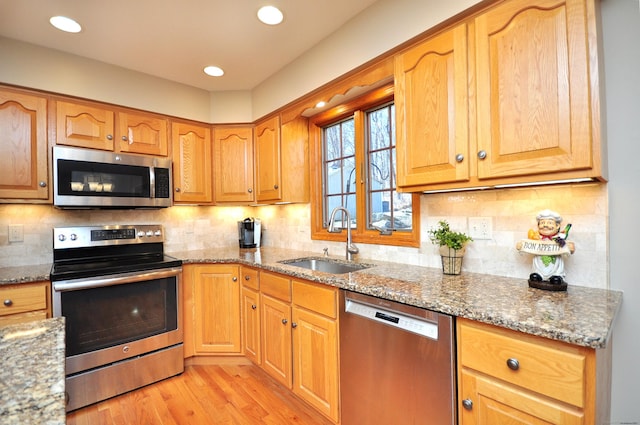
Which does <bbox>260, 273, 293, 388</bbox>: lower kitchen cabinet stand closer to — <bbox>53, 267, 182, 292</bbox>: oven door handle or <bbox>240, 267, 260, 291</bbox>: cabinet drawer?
<bbox>240, 267, 260, 291</bbox>: cabinet drawer

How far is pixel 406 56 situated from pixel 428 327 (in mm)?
1337

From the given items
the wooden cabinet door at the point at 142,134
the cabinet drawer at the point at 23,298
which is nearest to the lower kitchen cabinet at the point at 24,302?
the cabinet drawer at the point at 23,298

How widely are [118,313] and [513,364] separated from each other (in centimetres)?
234

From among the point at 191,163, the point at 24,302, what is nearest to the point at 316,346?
the point at 24,302

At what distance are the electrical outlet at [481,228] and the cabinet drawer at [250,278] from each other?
146 centimetres

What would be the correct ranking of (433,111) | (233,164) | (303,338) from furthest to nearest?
1. (233,164)
2. (303,338)
3. (433,111)

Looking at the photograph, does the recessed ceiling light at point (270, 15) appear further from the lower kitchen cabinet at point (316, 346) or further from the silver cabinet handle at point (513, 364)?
the silver cabinet handle at point (513, 364)

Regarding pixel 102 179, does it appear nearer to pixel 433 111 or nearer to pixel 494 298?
pixel 433 111

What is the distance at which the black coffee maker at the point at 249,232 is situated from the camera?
2.99m

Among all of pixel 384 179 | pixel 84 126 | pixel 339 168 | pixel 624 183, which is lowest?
pixel 624 183

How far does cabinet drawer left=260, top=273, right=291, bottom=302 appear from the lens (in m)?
1.89

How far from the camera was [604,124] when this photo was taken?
1.18 m

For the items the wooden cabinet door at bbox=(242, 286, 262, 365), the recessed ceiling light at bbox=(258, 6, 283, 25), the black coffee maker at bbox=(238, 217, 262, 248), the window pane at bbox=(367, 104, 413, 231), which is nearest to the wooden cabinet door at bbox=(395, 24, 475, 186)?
the window pane at bbox=(367, 104, 413, 231)

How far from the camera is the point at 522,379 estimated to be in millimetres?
936
